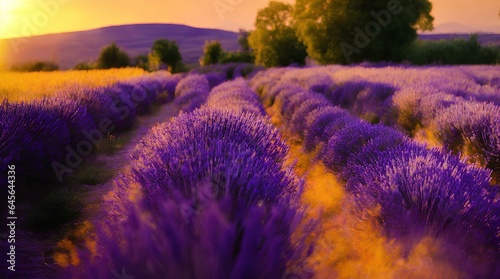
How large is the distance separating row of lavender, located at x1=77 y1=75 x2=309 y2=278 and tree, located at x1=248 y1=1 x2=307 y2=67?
30.1 meters

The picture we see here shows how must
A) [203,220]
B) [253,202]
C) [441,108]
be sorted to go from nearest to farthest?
1. [203,220]
2. [253,202]
3. [441,108]

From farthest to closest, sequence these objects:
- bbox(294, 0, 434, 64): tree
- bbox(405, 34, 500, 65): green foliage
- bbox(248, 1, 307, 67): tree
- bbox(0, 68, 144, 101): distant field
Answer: bbox(248, 1, 307, 67): tree < bbox(405, 34, 500, 65): green foliage < bbox(294, 0, 434, 64): tree < bbox(0, 68, 144, 101): distant field

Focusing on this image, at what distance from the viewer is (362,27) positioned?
65.5ft

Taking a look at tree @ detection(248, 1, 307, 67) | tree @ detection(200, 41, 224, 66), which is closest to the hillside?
tree @ detection(200, 41, 224, 66)

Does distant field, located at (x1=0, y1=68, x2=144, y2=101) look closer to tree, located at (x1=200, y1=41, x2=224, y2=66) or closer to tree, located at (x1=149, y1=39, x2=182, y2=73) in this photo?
tree, located at (x1=149, y1=39, x2=182, y2=73)

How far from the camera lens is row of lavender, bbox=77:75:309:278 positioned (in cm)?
130

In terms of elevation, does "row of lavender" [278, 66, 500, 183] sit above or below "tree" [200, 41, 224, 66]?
below

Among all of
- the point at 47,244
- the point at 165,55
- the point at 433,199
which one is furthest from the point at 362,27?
the point at 165,55

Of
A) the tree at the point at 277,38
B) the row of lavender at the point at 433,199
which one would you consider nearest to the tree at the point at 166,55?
the tree at the point at 277,38

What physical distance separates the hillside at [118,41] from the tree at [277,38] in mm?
30735

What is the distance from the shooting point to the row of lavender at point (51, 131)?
10.6ft

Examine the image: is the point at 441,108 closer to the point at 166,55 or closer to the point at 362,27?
the point at 362,27

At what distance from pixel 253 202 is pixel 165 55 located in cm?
3460

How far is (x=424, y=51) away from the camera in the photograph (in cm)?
2362
